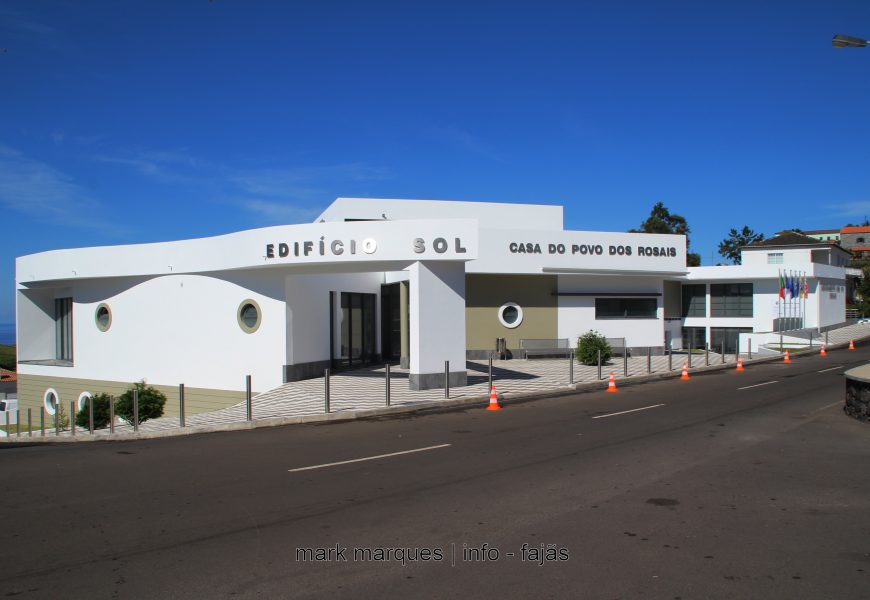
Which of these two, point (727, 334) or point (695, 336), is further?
point (695, 336)

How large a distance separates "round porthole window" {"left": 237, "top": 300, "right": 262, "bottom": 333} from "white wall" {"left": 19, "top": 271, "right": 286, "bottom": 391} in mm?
148

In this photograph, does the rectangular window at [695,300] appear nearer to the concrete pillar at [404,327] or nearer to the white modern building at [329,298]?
the white modern building at [329,298]

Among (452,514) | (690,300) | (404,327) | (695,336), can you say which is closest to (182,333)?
(404,327)

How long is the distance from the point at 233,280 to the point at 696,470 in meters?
15.5

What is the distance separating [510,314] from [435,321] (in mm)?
11904

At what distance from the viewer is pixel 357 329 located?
2330 centimetres

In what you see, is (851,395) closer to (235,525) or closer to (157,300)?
(235,525)

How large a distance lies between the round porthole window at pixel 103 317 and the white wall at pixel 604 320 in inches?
713

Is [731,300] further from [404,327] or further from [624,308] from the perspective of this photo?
[404,327]

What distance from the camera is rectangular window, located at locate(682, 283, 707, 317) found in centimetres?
3869

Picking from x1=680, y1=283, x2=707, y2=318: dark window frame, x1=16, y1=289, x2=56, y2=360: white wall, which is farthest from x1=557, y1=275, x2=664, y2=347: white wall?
x1=16, y1=289, x2=56, y2=360: white wall

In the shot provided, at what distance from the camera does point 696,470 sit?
8078mm

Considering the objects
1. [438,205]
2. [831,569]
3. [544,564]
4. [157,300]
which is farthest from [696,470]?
[438,205]

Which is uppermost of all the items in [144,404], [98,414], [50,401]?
[144,404]
